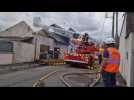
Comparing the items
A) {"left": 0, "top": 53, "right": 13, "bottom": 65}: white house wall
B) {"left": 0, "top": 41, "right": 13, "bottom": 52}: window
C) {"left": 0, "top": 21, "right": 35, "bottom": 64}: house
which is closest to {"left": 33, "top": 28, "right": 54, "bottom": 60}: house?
{"left": 0, "top": 21, "right": 35, "bottom": 64}: house

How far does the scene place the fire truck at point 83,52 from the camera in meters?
18.0

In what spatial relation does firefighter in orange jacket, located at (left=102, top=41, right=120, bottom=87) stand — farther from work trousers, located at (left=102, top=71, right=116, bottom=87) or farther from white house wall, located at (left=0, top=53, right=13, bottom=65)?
white house wall, located at (left=0, top=53, right=13, bottom=65)

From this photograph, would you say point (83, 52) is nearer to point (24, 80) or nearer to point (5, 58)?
point (5, 58)

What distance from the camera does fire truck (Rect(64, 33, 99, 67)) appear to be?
18031 millimetres

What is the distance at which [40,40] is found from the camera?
29719 millimetres

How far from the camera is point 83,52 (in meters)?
18.4

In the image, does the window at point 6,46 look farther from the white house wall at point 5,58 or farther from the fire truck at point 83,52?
the fire truck at point 83,52

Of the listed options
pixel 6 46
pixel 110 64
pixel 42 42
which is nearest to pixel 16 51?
pixel 6 46
